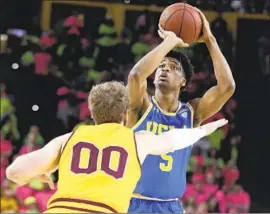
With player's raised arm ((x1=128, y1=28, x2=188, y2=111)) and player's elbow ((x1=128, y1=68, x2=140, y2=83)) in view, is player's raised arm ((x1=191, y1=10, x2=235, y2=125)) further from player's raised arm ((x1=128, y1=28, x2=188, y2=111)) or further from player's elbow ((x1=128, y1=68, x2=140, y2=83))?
player's elbow ((x1=128, y1=68, x2=140, y2=83))

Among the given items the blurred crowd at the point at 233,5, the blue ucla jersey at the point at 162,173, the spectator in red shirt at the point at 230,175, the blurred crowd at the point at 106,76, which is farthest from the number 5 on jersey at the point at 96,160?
the blurred crowd at the point at 233,5

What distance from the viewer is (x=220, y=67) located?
499cm

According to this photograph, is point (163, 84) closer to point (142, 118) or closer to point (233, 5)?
point (142, 118)

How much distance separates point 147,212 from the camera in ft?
15.7

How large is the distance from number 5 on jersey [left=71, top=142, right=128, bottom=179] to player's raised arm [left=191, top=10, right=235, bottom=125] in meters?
2.08

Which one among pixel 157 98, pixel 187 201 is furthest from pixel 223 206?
pixel 157 98

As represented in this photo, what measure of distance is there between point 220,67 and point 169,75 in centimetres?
37

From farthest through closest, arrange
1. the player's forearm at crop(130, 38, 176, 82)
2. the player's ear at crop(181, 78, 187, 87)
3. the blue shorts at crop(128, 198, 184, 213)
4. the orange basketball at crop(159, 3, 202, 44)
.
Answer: the player's ear at crop(181, 78, 187, 87), the orange basketball at crop(159, 3, 202, 44), the blue shorts at crop(128, 198, 184, 213), the player's forearm at crop(130, 38, 176, 82)

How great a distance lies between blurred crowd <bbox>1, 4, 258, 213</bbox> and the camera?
962cm

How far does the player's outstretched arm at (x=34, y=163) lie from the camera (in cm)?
300

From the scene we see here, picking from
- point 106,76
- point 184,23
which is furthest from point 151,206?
point 106,76

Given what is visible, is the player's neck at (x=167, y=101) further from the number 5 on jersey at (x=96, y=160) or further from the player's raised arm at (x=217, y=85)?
the number 5 on jersey at (x=96, y=160)

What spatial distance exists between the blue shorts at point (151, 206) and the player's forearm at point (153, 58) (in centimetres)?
94

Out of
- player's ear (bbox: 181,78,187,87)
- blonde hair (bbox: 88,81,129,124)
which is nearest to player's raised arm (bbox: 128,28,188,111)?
player's ear (bbox: 181,78,187,87)
